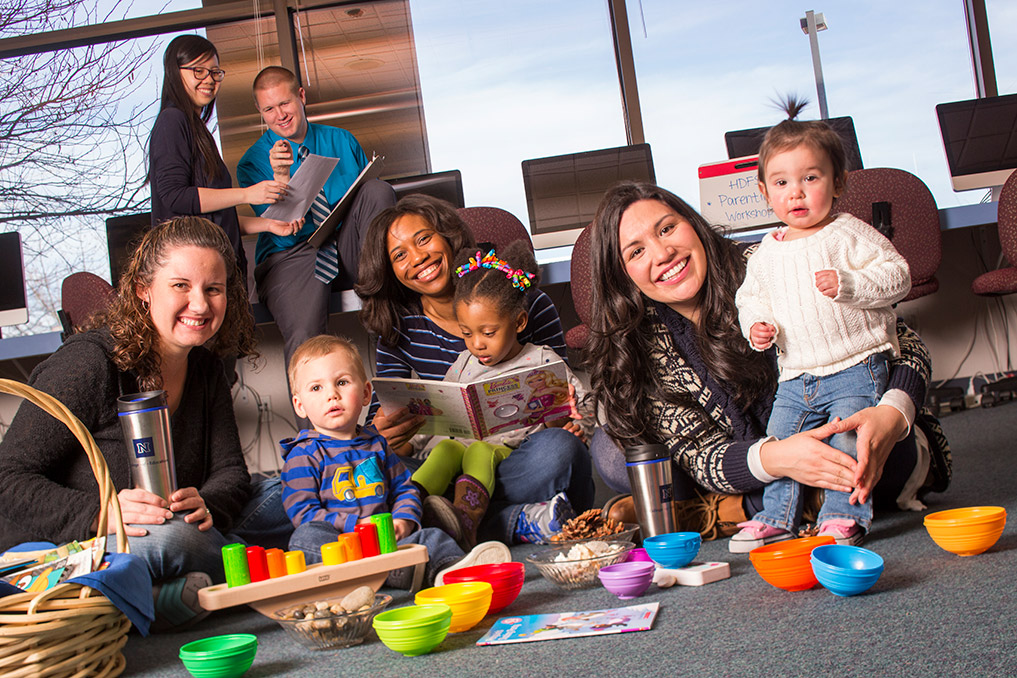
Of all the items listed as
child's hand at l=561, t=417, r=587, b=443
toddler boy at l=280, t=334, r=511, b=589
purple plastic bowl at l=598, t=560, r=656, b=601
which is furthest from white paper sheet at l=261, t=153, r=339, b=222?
purple plastic bowl at l=598, t=560, r=656, b=601

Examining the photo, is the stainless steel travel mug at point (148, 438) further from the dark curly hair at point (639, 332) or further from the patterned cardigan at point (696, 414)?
the patterned cardigan at point (696, 414)

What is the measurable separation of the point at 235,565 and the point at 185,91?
1757mm

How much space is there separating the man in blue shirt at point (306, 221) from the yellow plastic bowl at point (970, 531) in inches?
67.5

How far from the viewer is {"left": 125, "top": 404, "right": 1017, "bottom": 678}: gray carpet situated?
0.84 m

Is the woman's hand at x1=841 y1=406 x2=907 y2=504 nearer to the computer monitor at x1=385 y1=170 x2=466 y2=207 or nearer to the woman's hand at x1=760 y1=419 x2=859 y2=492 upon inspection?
the woman's hand at x1=760 y1=419 x2=859 y2=492

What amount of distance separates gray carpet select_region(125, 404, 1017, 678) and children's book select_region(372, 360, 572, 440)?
1.52 ft

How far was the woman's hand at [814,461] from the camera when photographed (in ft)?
4.32

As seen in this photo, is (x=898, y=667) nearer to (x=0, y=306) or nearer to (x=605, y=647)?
(x=605, y=647)

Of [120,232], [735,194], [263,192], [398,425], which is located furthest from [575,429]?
[120,232]

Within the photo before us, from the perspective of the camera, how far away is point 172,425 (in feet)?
5.14


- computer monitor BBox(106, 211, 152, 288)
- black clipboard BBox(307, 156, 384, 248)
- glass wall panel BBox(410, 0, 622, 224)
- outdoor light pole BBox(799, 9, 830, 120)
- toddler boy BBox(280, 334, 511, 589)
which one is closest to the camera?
toddler boy BBox(280, 334, 511, 589)

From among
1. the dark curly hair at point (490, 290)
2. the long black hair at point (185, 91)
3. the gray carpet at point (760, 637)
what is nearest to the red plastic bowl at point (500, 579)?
the gray carpet at point (760, 637)

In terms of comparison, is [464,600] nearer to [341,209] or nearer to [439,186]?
[341,209]

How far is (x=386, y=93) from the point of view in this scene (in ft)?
15.0
